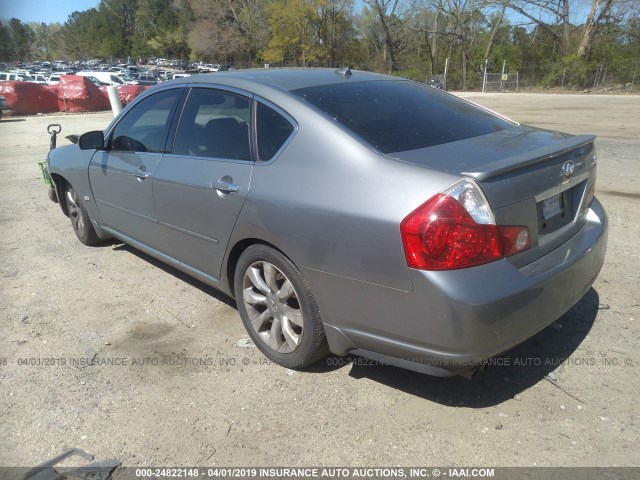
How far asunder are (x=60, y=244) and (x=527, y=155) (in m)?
4.85

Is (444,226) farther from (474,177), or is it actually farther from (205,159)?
(205,159)

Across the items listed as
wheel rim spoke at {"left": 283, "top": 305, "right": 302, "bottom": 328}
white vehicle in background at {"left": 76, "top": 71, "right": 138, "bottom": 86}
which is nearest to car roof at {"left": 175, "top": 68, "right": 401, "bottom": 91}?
wheel rim spoke at {"left": 283, "top": 305, "right": 302, "bottom": 328}

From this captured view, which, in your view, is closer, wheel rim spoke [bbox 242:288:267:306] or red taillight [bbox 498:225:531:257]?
red taillight [bbox 498:225:531:257]

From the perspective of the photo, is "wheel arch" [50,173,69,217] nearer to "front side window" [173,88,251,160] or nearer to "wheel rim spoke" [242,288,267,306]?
"front side window" [173,88,251,160]

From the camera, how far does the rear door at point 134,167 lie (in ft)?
12.7

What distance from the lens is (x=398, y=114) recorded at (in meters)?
3.08

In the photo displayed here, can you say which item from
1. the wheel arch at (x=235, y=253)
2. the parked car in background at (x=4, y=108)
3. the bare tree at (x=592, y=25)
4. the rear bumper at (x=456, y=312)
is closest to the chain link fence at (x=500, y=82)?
the bare tree at (x=592, y=25)

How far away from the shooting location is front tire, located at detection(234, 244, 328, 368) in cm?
281

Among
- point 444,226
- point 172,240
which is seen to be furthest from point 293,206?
point 172,240

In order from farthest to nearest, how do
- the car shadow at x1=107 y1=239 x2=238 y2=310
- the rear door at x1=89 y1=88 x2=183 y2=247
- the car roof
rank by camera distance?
the car shadow at x1=107 y1=239 x2=238 y2=310 < the rear door at x1=89 y1=88 x2=183 y2=247 < the car roof

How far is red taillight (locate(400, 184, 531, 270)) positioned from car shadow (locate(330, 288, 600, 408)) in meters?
0.76

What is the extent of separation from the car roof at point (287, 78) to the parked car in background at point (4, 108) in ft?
74.2

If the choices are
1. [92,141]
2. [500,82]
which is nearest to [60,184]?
[92,141]

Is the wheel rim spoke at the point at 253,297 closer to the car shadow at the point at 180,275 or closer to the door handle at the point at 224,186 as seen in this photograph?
the door handle at the point at 224,186
